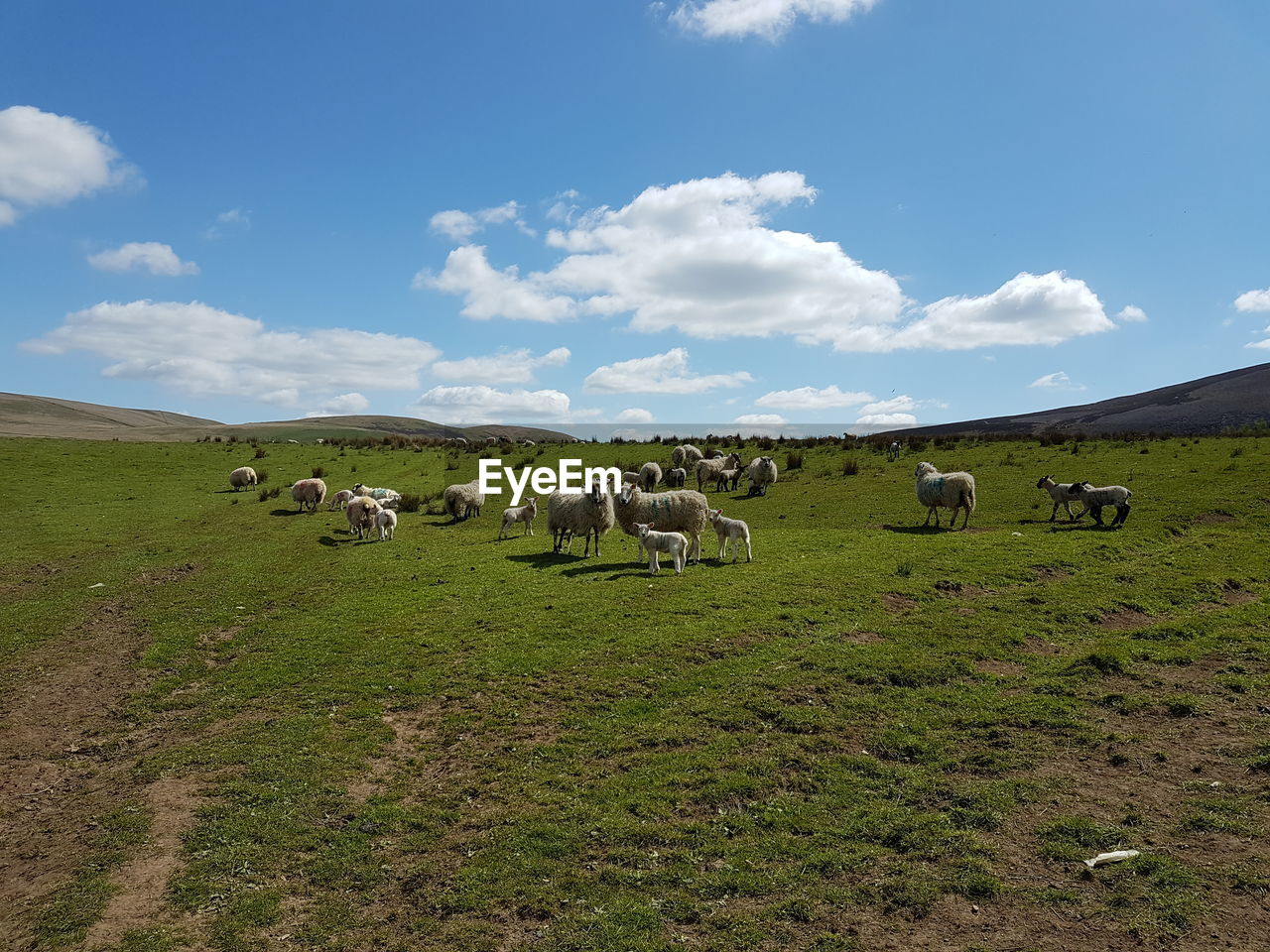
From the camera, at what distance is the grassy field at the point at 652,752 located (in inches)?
219

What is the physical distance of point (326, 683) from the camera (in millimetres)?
11070

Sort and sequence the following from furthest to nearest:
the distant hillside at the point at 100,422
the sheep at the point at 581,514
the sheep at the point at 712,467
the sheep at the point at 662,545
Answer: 1. the distant hillside at the point at 100,422
2. the sheep at the point at 712,467
3. the sheep at the point at 581,514
4. the sheep at the point at 662,545

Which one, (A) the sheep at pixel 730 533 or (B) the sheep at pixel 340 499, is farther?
(B) the sheep at pixel 340 499

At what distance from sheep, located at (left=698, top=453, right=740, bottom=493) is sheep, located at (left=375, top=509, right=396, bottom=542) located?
16117 millimetres

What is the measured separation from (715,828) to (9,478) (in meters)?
43.4

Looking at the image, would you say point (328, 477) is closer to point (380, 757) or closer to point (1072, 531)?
point (380, 757)

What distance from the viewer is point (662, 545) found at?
16.8 metres

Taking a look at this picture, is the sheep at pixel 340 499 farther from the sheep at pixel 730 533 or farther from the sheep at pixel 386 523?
the sheep at pixel 730 533

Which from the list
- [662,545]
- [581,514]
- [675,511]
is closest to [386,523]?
[581,514]

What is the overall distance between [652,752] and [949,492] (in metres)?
18.8

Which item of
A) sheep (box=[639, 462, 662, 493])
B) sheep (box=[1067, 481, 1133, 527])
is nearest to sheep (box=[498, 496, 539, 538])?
sheep (box=[639, 462, 662, 493])

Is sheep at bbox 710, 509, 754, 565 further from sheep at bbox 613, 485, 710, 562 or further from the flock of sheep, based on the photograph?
sheep at bbox 613, 485, 710, 562

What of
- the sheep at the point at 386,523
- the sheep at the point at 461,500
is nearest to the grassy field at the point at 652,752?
the sheep at the point at 386,523

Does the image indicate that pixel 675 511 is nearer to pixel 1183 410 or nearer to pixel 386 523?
pixel 386 523
